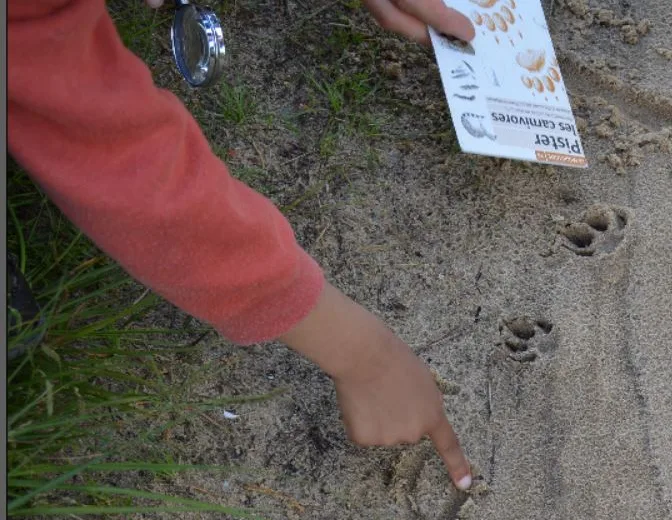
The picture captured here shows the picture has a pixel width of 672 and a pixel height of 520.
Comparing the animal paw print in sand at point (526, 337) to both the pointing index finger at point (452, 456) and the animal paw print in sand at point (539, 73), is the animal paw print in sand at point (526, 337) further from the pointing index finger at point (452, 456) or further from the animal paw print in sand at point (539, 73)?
the animal paw print in sand at point (539, 73)

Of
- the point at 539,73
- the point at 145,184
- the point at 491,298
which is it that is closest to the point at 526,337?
the point at 491,298

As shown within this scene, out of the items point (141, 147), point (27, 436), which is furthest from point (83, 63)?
point (27, 436)

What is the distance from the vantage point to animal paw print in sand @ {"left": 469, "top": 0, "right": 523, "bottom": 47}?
187cm

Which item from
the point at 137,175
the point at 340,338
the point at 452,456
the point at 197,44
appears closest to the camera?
the point at 137,175

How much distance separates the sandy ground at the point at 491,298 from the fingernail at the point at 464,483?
13 mm

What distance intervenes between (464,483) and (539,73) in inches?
30.8

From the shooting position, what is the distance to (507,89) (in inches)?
71.4

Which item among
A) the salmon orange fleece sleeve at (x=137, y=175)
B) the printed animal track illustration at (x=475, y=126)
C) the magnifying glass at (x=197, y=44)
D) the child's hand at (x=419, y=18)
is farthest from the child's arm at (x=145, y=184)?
the child's hand at (x=419, y=18)

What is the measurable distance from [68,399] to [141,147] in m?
0.43

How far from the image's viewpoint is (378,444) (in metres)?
1.42

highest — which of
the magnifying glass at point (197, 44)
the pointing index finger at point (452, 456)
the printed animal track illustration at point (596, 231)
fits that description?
the magnifying glass at point (197, 44)

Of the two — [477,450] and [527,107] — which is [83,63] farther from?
[527,107]

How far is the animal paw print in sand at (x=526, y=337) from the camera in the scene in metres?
1.59

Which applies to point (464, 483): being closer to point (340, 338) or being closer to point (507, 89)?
point (340, 338)
